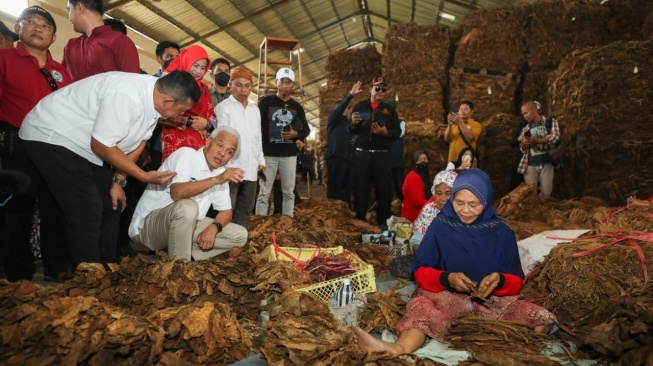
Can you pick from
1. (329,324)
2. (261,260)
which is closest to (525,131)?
(261,260)

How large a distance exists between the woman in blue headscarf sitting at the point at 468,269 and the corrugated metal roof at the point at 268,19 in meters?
11.0

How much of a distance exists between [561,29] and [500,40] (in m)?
1.16

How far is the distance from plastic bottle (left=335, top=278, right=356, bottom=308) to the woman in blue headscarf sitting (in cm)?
36

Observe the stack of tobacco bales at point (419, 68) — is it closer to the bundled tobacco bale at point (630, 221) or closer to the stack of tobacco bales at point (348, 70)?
the stack of tobacco bales at point (348, 70)

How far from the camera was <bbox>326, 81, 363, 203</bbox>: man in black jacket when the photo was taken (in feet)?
24.1

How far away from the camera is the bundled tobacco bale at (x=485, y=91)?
9.45 meters

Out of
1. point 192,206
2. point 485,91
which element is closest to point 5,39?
point 192,206

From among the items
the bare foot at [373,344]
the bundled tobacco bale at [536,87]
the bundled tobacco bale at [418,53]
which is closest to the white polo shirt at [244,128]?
the bare foot at [373,344]

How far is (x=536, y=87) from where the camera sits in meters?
9.51

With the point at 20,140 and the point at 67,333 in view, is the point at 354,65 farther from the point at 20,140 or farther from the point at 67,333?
the point at 67,333

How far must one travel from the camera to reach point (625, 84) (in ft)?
24.1

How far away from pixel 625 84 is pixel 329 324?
7148 mm

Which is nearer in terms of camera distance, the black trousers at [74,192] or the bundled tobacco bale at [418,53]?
the black trousers at [74,192]

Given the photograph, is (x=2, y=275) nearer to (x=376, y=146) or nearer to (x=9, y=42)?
(x=9, y=42)
